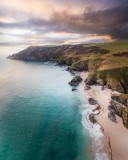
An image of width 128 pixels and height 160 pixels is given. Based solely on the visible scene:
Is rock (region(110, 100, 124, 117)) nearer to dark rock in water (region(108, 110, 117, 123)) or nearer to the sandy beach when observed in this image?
dark rock in water (region(108, 110, 117, 123))

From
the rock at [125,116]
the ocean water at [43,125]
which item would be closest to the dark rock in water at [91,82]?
the ocean water at [43,125]

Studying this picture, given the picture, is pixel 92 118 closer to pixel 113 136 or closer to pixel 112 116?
pixel 112 116

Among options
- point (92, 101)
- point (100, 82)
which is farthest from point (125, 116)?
point (100, 82)

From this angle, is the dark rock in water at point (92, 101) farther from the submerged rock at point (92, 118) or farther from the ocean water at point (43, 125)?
the submerged rock at point (92, 118)

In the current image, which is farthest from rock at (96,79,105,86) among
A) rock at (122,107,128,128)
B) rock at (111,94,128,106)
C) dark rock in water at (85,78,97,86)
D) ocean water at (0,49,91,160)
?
rock at (122,107,128,128)

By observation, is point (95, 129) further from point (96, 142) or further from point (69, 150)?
point (69, 150)

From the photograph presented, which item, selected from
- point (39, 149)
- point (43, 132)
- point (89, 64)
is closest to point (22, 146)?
point (39, 149)
